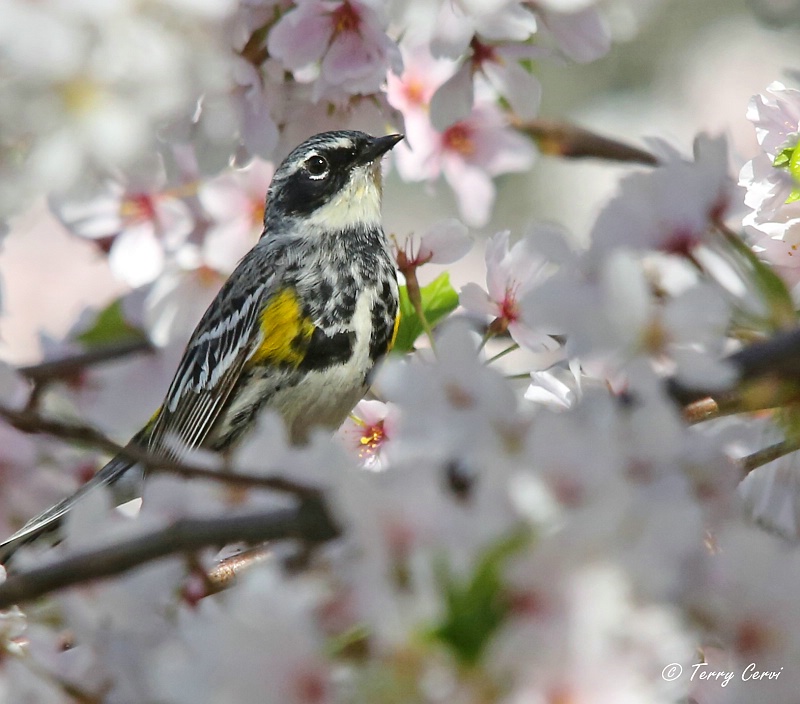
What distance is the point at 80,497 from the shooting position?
5.39ft

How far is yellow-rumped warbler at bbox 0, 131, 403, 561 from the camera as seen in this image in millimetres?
2002

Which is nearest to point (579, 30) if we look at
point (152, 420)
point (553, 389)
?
point (553, 389)

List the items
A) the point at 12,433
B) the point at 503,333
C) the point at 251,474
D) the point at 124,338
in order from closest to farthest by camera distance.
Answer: the point at 251,474 < the point at 503,333 < the point at 12,433 < the point at 124,338

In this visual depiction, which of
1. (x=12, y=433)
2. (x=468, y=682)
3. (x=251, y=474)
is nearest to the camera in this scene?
(x=468, y=682)

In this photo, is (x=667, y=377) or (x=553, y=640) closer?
(x=553, y=640)

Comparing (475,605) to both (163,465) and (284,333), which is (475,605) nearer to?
(163,465)

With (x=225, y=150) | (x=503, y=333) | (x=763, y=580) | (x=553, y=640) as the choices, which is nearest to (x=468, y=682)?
(x=553, y=640)

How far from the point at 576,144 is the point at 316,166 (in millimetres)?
980

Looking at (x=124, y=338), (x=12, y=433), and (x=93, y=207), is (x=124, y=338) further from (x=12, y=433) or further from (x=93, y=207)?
(x=12, y=433)

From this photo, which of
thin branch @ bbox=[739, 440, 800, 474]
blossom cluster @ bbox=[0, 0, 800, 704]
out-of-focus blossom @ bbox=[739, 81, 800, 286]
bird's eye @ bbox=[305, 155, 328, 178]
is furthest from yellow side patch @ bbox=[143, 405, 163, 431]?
thin branch @ bbox=[739, 440, 800, 474]

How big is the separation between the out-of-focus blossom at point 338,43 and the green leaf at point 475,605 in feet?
2.77

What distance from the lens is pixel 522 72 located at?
4.90ft

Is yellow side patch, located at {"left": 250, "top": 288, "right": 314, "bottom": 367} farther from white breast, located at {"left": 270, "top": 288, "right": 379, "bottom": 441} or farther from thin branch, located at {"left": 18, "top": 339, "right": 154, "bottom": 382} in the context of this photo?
thin branch, located at {"left": 18, "top": 339, "right": 154, "bottom": 382}

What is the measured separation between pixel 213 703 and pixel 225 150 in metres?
1.02
